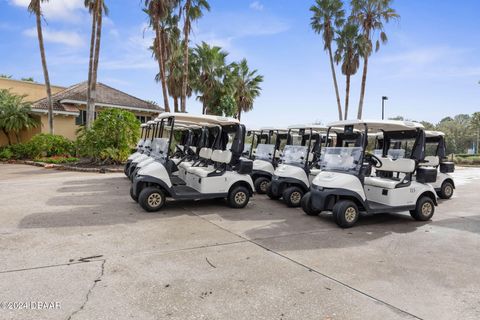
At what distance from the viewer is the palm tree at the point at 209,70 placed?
2600 cm

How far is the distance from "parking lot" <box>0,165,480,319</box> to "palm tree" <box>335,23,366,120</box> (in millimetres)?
19453

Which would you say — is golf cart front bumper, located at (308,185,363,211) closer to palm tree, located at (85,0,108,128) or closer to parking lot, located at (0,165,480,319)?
parking lot, located at (0,165,480,319)

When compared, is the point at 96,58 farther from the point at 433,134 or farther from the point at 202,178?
the point at 433,134

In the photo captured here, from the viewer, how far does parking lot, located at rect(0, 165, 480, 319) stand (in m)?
3.21

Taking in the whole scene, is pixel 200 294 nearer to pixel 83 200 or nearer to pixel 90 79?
pixel 83 200

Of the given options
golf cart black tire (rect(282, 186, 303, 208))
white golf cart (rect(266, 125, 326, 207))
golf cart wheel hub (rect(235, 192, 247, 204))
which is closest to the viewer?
golf cart wheel hub (rect(235, 192, 247, 204))

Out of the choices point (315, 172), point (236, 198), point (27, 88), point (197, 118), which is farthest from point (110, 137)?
point (27, 88)

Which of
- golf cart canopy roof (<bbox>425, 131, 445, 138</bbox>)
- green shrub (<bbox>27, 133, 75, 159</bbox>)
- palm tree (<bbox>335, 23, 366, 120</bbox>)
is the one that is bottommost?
green shrub (<bbox>27, 133, 75, 159</bbox>)

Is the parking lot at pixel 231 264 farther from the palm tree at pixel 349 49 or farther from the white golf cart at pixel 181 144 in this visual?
Result: the palm tree at pixel 349 49

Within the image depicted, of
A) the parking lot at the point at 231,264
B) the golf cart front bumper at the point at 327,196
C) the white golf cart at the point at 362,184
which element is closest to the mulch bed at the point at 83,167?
the parking lot at the point at 231,264

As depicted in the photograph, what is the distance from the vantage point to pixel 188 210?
7.47m

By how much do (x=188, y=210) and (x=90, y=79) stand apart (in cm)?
1475

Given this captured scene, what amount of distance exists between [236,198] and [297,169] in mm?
1732

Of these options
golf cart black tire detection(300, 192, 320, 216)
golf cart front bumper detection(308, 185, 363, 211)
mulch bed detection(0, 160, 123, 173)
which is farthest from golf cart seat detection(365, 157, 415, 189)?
mulch bed detection(0, 160, 123, 173)
